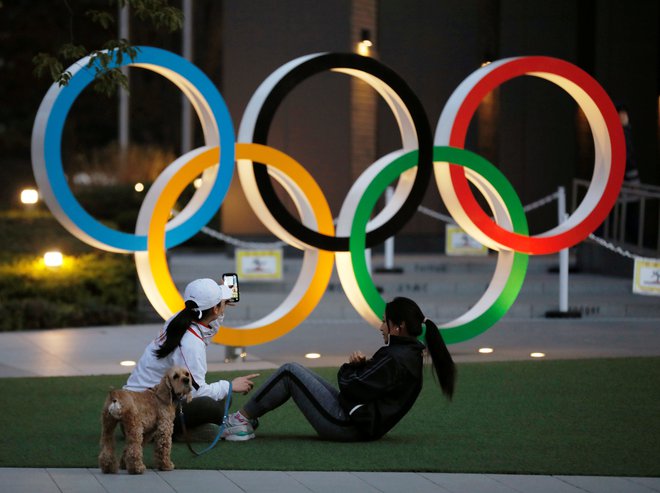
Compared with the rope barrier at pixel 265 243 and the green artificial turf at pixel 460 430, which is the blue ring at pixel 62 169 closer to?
the green artificial turf at pixel 460 430

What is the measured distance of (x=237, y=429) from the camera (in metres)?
8.09

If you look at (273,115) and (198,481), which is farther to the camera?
(273,115)

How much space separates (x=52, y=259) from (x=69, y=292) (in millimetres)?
479

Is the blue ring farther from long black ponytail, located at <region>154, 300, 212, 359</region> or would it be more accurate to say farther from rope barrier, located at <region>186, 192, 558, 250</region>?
long black ponytail, located at <region>154, 300, 212, 359</region>

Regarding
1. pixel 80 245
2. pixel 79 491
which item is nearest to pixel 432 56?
pixel 80 245

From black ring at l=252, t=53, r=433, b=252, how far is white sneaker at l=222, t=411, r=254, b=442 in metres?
3.33

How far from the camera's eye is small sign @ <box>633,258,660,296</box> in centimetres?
1278

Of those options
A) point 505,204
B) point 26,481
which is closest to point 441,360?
point 26,481

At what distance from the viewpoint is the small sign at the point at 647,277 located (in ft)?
41.9

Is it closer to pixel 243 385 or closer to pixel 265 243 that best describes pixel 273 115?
pixel 243 385

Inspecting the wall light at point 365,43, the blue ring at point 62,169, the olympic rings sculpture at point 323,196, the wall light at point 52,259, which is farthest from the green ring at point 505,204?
the wall light at point 365,43

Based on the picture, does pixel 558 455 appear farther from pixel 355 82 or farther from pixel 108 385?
pixel 355 82

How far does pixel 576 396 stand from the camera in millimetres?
9891

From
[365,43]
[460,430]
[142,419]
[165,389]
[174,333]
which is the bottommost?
[460,430]
